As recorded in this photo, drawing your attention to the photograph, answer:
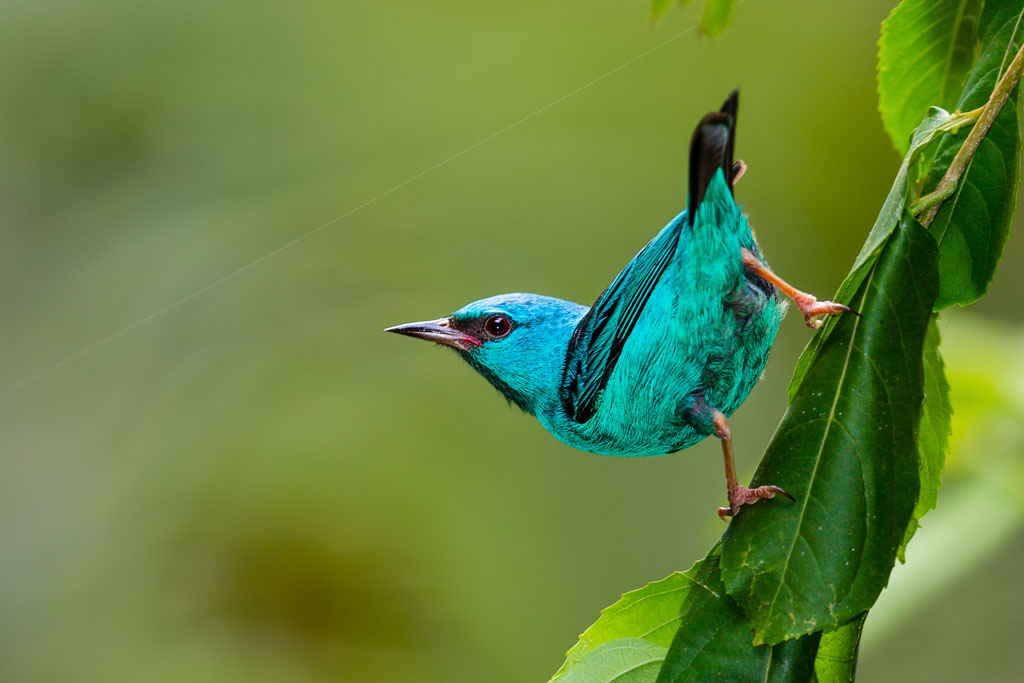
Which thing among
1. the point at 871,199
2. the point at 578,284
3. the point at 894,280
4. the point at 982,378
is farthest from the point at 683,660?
the point at 871,199

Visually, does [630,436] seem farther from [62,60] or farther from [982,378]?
[62,60]

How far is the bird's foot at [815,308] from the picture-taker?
6.89ft

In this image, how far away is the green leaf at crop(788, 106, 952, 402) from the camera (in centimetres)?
204

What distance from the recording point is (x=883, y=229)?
6.80ft

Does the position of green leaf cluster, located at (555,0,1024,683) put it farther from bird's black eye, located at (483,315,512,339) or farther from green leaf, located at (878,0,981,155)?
bird's black eye, located at (483,315,512,339)

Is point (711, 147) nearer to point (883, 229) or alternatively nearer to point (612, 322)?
point (883, 229)

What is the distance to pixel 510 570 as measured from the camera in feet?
28.1

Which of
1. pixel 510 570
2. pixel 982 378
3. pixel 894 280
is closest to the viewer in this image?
pixel 894 280

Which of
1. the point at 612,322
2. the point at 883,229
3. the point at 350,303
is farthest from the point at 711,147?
the point at 350,303

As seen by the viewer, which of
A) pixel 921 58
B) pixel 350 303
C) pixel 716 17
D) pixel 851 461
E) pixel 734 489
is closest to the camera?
pixel 716 17

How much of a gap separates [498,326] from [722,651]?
1071 millimetres

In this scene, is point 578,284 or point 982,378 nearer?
point 982,378

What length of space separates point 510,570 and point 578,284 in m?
2.74

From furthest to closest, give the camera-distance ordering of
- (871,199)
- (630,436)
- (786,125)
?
(786,125) → (871,199) → (630,436)
